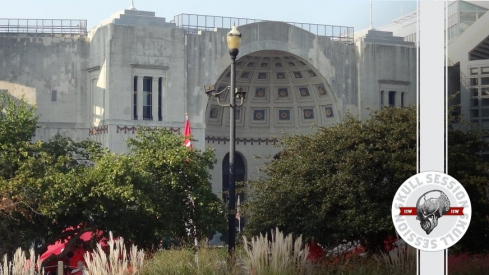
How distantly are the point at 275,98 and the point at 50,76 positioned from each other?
1028 cm

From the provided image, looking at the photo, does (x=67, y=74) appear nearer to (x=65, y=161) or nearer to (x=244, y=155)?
(x=244, y=155)

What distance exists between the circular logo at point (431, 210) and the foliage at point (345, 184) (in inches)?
323

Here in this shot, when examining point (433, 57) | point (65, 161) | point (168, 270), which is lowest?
point (168, 270)

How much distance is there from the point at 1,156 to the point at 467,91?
13.7m

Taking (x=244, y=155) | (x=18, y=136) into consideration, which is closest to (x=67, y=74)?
(x=244, y=155)

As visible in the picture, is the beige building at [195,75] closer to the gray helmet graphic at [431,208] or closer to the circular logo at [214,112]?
the circular logo at [214,112]

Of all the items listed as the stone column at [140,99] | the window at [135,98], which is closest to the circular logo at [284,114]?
the stone column at [140,99]

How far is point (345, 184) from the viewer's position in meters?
24.3

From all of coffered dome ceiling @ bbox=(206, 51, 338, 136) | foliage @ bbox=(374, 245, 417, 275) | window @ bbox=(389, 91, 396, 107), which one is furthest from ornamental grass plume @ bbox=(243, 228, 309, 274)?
window @ bbox=(389, 91, 396, 107)

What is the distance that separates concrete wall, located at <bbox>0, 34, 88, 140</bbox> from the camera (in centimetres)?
3841

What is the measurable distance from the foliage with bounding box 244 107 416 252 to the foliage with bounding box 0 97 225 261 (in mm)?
1734

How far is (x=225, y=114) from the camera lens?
43562 millimetres

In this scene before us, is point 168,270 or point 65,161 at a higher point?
point 65,161

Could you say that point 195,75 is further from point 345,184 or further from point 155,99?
point 345,184
